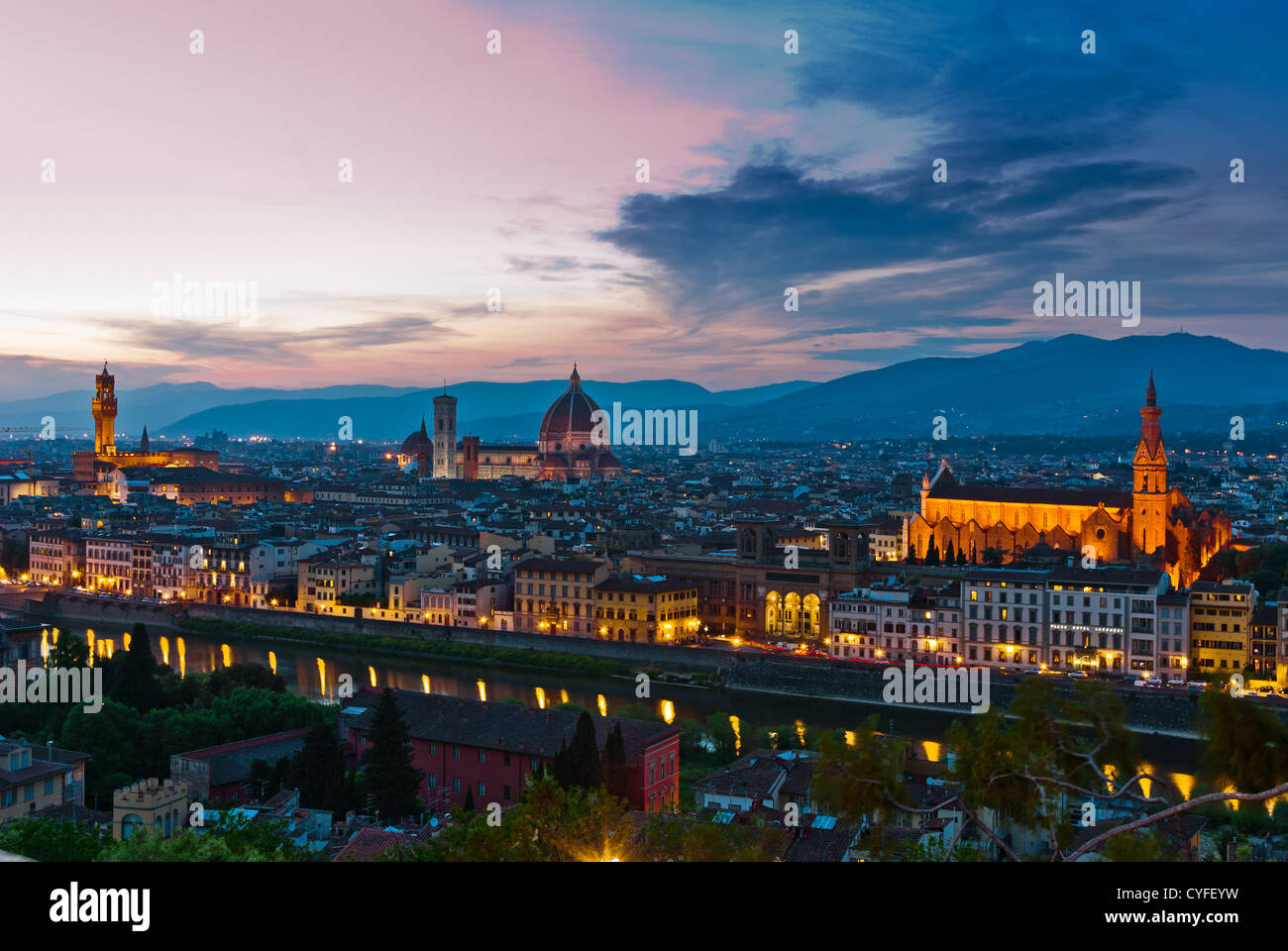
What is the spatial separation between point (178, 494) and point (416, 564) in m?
26.0

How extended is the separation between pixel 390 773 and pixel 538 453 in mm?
54477

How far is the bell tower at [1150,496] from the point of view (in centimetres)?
2420

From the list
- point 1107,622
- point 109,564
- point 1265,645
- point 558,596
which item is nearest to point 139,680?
point 558,596

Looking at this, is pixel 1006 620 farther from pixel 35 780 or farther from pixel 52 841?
pixel 52 841

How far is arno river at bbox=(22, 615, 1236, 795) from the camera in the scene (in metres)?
14.8

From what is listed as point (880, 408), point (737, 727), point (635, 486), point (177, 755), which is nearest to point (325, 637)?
point (737, 727)

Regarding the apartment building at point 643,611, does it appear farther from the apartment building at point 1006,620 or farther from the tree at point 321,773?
the tree at point 321,773

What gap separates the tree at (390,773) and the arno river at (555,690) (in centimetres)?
551

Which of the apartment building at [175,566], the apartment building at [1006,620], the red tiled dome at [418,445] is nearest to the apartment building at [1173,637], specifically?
the apartment building at [1006,620]

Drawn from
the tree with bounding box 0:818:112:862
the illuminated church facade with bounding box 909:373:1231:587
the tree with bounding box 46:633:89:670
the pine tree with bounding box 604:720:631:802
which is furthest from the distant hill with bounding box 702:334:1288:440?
the tree with bounding box 0:818:112:862

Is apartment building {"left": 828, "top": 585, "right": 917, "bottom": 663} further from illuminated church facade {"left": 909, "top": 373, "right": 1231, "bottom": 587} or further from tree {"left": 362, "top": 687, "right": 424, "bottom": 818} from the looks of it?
tree {"left": 362, "top": 687, "right": 424, "bottom": 818}

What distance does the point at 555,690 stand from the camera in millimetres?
18188

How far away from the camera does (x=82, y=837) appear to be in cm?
690
